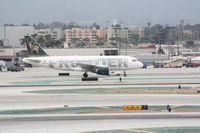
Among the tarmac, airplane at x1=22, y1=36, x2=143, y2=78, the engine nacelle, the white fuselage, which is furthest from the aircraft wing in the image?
the tarmac

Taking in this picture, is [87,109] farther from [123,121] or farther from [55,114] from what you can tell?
[123,121]

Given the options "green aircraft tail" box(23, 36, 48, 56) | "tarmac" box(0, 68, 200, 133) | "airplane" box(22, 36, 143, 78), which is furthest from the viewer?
"green aircraft tail" box(23, 36, 48, 56)

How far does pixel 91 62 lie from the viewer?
249ft

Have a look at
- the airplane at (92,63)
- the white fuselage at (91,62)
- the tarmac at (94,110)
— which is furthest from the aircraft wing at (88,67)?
the tarmac at (94,110)

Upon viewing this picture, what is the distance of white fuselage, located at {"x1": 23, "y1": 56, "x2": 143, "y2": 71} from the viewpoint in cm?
7506

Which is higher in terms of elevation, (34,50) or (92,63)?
(34,50)

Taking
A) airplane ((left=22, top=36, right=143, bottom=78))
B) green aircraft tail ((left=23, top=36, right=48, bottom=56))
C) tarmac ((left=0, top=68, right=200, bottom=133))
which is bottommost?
tarmac ((left=0, top=68, right=200, bottom=133))

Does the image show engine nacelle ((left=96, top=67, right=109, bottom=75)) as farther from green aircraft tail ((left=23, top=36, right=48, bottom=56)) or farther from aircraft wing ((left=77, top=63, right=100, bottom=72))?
green aircraft tail ((left=23, top=36, right=48, bottom=56))

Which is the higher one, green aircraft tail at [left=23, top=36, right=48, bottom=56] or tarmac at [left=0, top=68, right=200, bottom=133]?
green aircraft tail at [left=23, top=36, right=48, bottom=56]

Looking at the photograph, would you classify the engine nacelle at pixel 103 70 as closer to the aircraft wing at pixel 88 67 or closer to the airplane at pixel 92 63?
the airplane at pixel 92 63

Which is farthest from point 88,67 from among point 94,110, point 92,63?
point 94,110

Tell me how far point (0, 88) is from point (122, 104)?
22.1 metres

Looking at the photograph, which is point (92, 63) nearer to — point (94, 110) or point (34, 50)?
point (34, 50)

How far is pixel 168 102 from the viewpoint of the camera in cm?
4591
